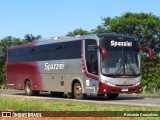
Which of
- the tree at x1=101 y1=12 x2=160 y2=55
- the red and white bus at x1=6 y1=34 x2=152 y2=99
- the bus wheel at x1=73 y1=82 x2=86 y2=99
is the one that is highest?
the tree at x1=101 y1=12 x2=160 y2=55

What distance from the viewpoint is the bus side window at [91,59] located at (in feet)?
78.8

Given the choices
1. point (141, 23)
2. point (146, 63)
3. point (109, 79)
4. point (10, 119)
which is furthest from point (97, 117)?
point (141, 23)

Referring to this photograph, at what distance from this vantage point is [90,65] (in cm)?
2433

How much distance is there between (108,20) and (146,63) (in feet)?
41.4

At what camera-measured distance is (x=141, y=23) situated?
6506 cm

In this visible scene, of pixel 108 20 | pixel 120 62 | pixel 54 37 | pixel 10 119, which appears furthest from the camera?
pixel 108 20

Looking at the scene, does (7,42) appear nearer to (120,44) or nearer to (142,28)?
(142,28)

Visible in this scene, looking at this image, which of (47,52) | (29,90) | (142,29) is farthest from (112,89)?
(142,29)

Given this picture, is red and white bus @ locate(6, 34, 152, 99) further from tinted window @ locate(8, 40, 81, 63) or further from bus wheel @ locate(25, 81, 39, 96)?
bus wheel @ locate(25, 81, 39, 96)

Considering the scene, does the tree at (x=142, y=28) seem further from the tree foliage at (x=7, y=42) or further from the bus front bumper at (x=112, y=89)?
the bus front bumper at (x=112, y=89)

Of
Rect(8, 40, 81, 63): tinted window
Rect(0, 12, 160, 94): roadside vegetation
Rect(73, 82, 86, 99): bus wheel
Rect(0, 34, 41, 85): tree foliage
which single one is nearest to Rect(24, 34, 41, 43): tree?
Rect(0, 34, 41, 85): tree foliage

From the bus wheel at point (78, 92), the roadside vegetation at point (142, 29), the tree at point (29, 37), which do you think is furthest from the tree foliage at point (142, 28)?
the bus wheel at point (78, 92)

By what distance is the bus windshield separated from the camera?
78.1 feet

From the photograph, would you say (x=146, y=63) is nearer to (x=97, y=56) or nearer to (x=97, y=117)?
(x=97, y=56)
